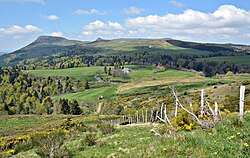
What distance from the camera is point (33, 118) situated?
8075 cm

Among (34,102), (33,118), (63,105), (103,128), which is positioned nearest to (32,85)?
(34,102)

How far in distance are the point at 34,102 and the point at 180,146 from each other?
140 metres

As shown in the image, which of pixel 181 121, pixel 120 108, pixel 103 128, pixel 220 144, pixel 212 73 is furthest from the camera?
pixel 212 73

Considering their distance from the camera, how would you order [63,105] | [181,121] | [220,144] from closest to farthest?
[220,144] → [181,121] → [63,105]

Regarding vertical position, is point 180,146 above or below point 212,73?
above

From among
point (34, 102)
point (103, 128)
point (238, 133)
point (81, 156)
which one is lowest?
point (34, 102)

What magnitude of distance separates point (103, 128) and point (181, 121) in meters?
8.98

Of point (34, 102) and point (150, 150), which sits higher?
point (150, 150)

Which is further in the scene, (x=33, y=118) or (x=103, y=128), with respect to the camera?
(x=33, y=118)

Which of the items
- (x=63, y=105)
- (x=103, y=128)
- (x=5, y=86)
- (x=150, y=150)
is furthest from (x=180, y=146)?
(x=5, y=86)

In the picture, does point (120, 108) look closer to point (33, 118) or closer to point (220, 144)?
point (33, 118)

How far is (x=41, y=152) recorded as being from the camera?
12.1m

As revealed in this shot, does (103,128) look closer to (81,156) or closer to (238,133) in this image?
(81,156)

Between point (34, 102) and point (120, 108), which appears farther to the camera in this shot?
point (34, 102)
